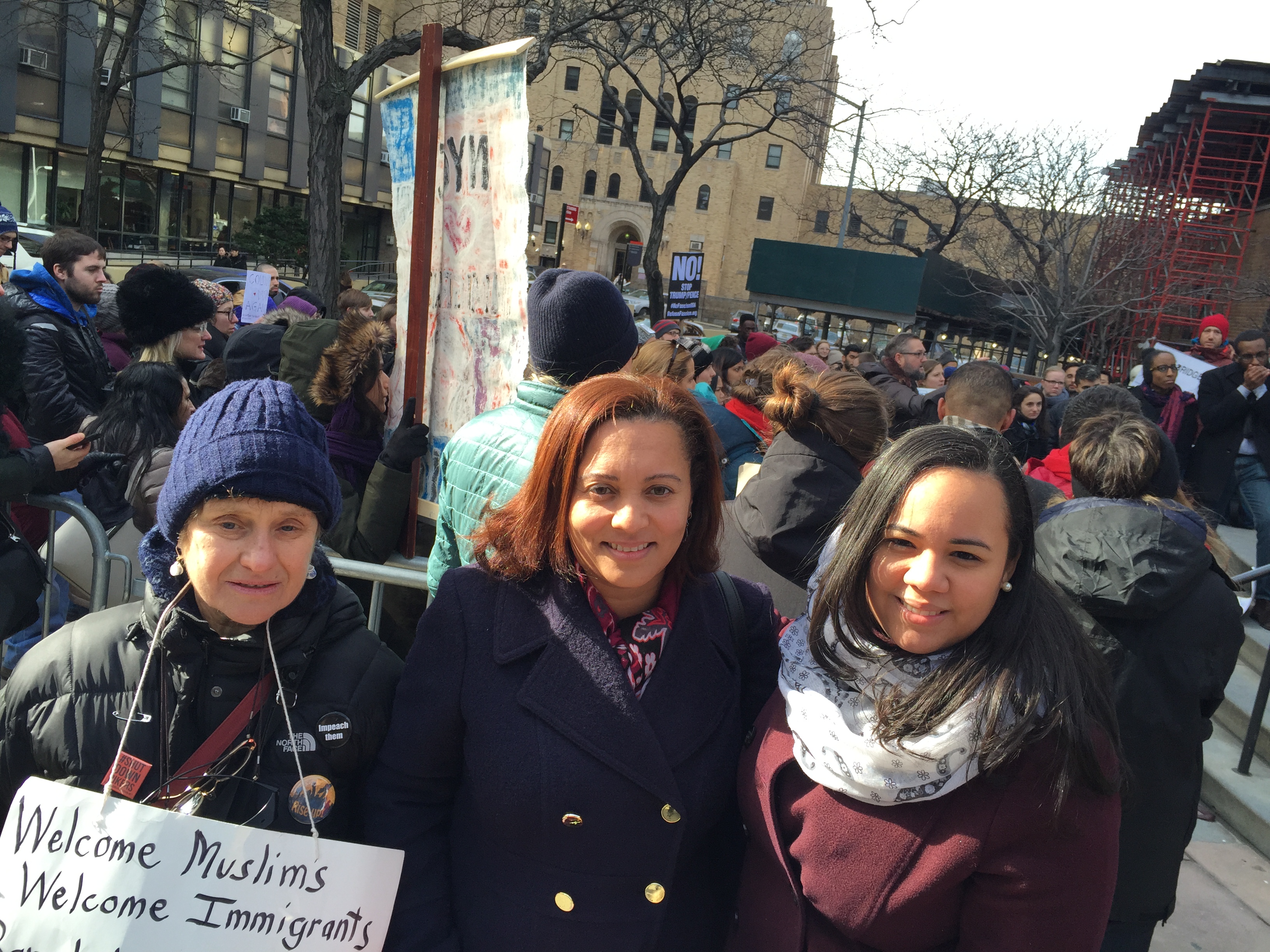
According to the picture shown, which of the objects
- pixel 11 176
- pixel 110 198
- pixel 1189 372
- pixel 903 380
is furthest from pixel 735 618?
pixel 110 198

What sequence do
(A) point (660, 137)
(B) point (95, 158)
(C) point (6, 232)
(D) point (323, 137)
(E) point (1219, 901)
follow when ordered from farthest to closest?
(A) point (660, 137)
(B) point (95, 158)
(D) point (323, 137)
(C) point (6, 232)
(E) point (1219, 901)

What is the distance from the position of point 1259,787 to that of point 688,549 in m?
4.35

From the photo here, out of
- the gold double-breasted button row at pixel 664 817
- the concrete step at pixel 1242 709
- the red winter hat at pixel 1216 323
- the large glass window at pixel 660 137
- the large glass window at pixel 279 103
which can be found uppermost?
the large glass window at pixel 660 137

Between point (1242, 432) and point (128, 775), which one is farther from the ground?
point (1242, 432)

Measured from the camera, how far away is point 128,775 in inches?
64.9

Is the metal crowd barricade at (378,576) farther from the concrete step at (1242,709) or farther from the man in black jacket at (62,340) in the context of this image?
the concrete step at (1242,709)

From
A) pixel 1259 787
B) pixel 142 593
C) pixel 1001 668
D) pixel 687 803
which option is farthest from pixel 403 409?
pixel 1259 787

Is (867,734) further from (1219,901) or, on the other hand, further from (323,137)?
(323,137)

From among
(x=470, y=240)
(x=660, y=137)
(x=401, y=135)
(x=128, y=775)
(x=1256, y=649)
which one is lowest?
(x=1256, y=649)

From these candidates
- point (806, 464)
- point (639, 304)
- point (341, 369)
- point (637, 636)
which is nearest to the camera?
point (637, 636)

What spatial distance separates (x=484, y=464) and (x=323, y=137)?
9937 millimetres

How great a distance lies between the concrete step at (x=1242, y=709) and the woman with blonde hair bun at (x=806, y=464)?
11.7ft

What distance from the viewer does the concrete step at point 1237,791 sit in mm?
4473

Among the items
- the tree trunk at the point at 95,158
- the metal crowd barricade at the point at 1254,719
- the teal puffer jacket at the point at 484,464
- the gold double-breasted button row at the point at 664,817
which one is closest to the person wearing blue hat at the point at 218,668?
the gold double-breasted button row at the point at 664,817
